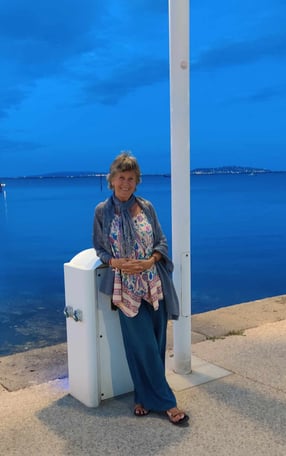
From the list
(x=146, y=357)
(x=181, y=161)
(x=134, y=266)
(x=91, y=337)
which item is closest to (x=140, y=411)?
(x=146, y=357)

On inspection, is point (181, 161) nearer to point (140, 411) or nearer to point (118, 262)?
point (118, 262)

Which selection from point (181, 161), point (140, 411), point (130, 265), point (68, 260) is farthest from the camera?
point (68, 260)

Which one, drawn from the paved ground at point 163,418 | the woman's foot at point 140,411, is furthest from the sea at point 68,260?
the woman's foot at point 140,411

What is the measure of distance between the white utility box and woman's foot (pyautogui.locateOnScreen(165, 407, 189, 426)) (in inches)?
21.6

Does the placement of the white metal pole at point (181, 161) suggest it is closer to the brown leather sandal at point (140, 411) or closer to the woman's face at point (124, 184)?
the woman's face at point (124, 184)

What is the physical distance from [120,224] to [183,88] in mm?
1323

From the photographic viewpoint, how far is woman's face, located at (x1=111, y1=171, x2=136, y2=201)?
361 centimetres

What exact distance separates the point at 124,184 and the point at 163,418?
169 cm

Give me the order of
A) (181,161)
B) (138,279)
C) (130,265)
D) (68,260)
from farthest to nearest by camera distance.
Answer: (68,260)
(181,161)
(138,279)
(130,265)

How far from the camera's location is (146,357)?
3.70 metres

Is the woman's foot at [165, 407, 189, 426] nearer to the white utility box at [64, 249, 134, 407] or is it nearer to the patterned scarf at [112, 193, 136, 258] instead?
the white utility box at [64, 249, 134, 407]

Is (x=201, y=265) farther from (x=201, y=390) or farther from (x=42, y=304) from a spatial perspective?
(x=201, y=390)

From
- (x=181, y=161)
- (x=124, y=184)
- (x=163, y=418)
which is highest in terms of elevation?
(x=181, y=161)

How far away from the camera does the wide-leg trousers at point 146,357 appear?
367 cm
